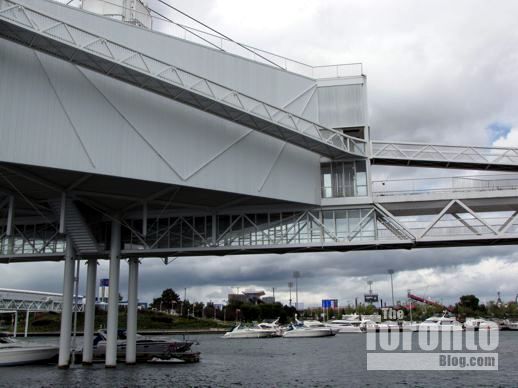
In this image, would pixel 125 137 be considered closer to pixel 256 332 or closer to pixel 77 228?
pixel 77 228

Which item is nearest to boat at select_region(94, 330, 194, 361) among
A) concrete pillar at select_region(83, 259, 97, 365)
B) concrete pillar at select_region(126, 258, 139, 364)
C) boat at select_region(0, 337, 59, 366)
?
boat at select_region(0, 337, 59, 366)

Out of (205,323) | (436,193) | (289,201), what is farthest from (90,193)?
(205,323)

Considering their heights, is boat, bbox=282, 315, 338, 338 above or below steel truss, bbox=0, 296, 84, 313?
below

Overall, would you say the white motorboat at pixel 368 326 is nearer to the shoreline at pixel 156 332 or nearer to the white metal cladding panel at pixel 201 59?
the shoreline at pixel 156 332

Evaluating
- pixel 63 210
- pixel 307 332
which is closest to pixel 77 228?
pixel 63 210

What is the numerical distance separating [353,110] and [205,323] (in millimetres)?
143638

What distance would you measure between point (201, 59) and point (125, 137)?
9084 millimetres

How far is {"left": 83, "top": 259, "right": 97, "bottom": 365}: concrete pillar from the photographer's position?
1852 inches

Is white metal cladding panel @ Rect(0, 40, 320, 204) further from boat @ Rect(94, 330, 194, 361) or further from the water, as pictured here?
boat @ Rect(94, 330, 194, 361)

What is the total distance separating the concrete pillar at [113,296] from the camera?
144ft

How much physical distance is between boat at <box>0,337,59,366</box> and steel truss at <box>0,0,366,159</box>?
3069 centimetres

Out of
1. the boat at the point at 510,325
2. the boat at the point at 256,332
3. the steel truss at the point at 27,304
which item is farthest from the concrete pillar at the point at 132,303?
the boat at the point at 510,325

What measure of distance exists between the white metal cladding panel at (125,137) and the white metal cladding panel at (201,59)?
12.3ft

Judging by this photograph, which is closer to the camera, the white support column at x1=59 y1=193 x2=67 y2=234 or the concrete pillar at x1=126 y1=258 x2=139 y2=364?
the white support column at x1=59 y1=193 x2=67 y2=234
